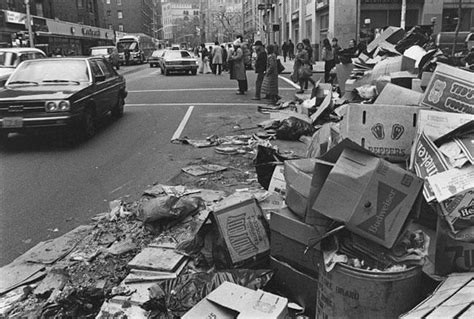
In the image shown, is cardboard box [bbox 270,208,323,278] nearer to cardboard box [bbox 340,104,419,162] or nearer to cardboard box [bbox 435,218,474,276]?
cardboard box [bbox 435,218,474,276]

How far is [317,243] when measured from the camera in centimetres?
306

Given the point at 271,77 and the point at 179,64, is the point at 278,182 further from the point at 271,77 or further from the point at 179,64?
the point at 179,64

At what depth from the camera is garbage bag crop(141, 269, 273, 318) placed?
313cm

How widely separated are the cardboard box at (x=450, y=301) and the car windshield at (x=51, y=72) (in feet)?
27.9

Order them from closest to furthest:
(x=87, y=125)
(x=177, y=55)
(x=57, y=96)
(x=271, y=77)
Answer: (x=57, y=96) → (x=87, y=125) → (x=271, y=77) → (x=177, y=55)

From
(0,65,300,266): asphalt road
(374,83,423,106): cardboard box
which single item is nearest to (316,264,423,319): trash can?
(374,83,423,106): cardboard box

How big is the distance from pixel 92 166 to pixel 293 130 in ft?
12.8

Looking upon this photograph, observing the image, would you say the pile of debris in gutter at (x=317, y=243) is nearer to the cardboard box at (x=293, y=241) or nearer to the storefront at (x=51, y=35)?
the cardboard box at (x=293, y=241)

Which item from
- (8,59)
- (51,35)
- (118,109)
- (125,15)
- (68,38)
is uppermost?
(125,15)

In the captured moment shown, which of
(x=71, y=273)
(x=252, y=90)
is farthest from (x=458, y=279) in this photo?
(x=252, y=90)

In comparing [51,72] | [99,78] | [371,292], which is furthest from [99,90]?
[371,292]

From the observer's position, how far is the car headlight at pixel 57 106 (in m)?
8.34

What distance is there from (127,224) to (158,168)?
2.59 metres

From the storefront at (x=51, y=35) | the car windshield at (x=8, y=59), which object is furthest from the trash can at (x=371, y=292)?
the storefront at (x=51, y=35)
